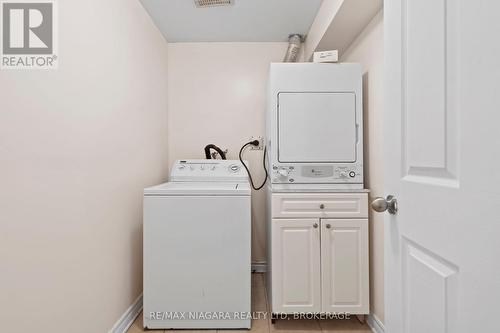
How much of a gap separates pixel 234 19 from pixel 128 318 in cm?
243

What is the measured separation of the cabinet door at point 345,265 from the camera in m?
1.76

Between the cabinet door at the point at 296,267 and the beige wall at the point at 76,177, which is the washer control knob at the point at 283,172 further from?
the beige wall at the point at 76,177

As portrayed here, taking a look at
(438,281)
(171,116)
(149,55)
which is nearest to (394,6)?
(438,281)

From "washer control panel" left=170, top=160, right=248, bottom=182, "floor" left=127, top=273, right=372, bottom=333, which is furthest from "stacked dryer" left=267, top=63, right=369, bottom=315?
"washer control panel" left=170, top=160, right=248, bottom=182

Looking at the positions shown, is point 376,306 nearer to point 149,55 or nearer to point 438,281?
point 438,281

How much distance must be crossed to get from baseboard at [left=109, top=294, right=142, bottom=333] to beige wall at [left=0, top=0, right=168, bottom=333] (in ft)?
0.18

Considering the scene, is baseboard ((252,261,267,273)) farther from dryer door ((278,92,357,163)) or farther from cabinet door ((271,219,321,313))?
dryer door ((278,92,357,163))

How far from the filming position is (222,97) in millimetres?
2703

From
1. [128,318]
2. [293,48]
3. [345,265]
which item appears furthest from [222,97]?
[128,318]

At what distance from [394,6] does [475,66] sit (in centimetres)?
43

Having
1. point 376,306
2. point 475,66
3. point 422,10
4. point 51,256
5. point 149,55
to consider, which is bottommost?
point 376,306

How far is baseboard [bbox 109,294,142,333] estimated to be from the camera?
1.63 metres

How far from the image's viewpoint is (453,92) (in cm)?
58

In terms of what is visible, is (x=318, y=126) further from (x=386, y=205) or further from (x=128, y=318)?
(x=128, y=318)
